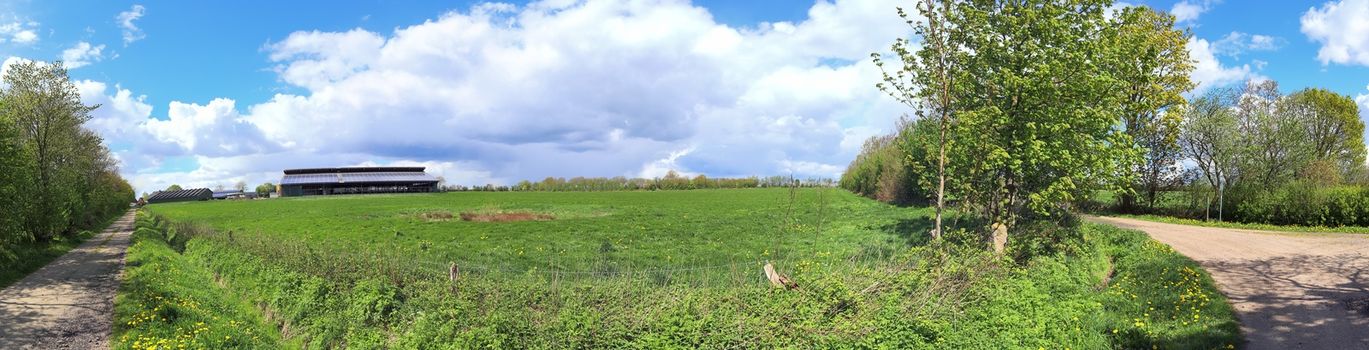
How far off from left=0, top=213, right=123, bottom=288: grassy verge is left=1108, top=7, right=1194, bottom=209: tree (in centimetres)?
2799

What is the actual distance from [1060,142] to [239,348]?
15.7m

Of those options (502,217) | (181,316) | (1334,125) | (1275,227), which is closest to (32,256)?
(181,316)

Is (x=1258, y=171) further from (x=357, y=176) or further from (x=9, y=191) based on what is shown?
(x=357, y=176)

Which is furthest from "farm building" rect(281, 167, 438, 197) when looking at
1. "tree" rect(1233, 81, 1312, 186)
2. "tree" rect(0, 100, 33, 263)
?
"tree" rect(1233, 81, 1312, 186)

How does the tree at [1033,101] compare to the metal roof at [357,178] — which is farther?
the metal roof at [357,178]

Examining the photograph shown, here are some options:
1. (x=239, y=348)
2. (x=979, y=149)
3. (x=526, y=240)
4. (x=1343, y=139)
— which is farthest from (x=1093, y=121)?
(x=1343, y=139)

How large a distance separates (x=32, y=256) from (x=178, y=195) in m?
155

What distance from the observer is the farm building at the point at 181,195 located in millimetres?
135800

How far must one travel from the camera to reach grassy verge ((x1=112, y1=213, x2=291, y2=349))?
10.9 metres

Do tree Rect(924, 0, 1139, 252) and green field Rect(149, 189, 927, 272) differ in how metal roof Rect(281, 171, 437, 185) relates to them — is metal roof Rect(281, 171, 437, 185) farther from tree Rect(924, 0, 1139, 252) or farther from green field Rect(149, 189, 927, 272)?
tree Rect(924, 0, 1139, 252)

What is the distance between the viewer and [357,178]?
14050 centimetres

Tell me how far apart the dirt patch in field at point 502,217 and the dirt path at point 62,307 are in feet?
64.9

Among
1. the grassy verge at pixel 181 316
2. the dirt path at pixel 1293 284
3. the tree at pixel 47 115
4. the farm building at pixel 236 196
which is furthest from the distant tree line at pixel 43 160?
the farm building at pixel 236 196

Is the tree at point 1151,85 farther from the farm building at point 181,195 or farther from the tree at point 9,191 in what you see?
the farm building at point 181,195
